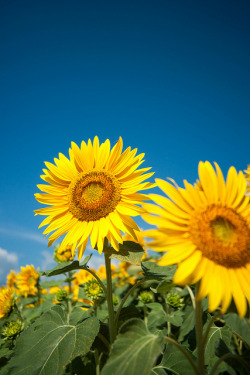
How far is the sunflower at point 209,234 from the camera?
1.29 m

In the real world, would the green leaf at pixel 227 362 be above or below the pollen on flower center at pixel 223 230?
below

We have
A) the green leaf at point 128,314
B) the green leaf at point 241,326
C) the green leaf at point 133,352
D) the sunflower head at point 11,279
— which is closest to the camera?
the green leaf at point 133,352

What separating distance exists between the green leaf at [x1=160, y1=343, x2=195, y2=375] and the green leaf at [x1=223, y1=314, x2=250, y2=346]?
404 millimetres

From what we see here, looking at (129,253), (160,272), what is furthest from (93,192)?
(160,272)

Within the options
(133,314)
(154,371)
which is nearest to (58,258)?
(133,314)

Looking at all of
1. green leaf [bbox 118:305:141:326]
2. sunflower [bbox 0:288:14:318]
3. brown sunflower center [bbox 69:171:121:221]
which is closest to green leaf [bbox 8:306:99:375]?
green leaf [bbox 118:305:141:326]

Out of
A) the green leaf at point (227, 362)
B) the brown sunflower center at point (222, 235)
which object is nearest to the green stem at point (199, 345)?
the brown sunflower center at point (222, 235)

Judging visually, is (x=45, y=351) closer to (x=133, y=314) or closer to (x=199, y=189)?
(x=133, y=314)

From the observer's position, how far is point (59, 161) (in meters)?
2.26

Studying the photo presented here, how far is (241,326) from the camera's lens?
192cm

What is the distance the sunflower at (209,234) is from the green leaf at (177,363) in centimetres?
58

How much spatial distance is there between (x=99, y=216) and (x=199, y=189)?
2.68ft

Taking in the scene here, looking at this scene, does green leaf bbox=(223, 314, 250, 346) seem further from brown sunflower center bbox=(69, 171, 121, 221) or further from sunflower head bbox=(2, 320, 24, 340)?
sunflower head bbox=(2, 320, 24, 340)

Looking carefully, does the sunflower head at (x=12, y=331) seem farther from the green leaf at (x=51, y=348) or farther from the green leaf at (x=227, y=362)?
the green leaf at (x=227, y=362)
